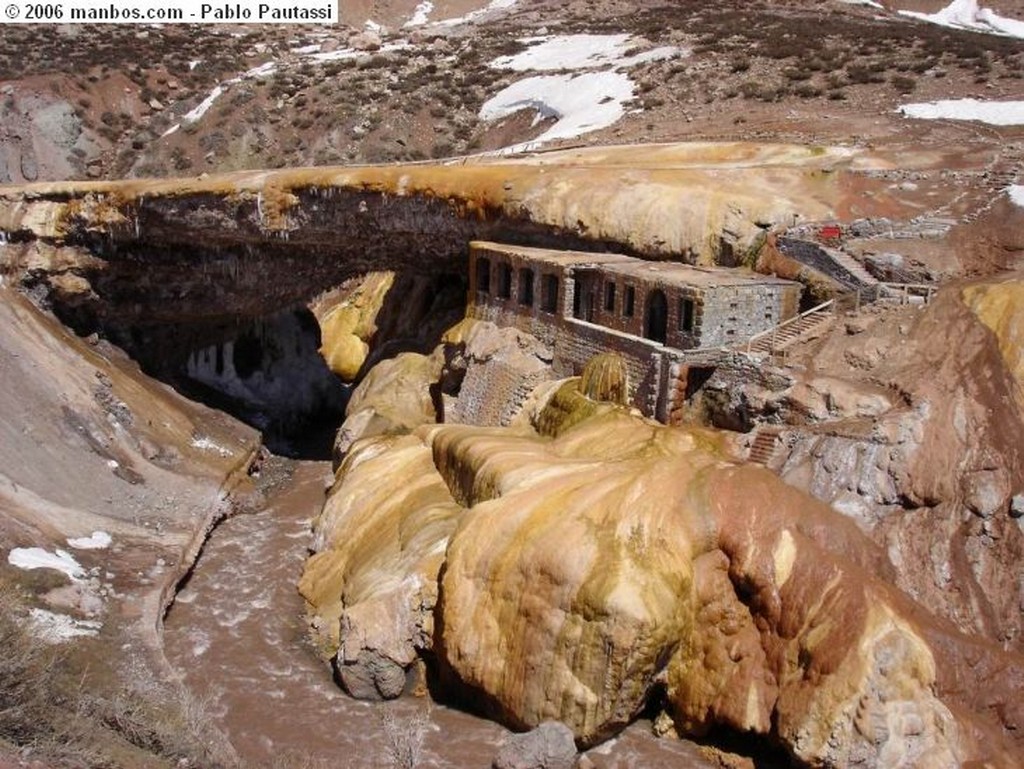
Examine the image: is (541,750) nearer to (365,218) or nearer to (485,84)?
(365,218)

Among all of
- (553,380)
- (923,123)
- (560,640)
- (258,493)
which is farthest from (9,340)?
(923,123)

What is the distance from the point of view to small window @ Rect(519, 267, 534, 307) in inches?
1273

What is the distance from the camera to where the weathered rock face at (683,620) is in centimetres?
1902

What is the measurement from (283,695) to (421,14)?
85.4m

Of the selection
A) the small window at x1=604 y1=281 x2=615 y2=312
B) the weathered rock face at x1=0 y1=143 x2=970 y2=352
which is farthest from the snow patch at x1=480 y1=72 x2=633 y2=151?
the small window at x1=604 y1=281 x2=615 y2=312

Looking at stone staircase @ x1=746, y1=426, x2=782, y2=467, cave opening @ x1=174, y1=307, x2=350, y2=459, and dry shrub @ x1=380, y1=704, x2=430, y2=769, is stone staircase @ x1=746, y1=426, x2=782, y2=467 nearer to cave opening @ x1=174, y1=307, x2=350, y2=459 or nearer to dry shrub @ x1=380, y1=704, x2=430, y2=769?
dry shrub @ x1=380, y1=704, x2=430, y2=769

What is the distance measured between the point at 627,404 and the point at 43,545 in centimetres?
1533

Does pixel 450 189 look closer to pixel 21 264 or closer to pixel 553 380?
pixel 553 380

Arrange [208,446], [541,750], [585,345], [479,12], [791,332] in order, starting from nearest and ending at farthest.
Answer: [541,750]
[791,332]
[585,345]
[208,446]
[479,12]

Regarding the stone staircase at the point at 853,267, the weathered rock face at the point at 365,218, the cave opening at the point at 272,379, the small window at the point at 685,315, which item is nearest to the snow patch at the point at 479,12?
the cave opening at the point at 272,379

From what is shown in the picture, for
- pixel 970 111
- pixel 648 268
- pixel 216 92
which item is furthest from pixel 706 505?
pixel 216 92

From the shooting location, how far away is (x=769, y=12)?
247ft

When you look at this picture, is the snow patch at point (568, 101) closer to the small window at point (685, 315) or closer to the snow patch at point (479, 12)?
the small window at point (685, 315)

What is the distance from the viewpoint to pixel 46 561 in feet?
85.6
